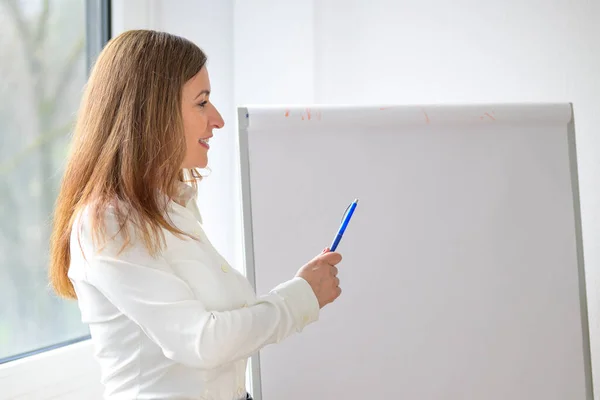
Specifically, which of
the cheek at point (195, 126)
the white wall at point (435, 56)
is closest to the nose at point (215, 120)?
the cheek at point (195, 126)

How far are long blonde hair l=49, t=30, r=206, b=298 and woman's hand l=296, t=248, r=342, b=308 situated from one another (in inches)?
9.6

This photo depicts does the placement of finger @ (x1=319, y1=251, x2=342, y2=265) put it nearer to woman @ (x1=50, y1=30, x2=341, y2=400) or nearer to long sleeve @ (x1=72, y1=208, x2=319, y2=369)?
woman @ (x1=50, y1=30, x2=341, y2=400)

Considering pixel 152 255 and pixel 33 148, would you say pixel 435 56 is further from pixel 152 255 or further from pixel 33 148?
pixel 152 255

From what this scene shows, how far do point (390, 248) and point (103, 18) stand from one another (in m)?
1.35

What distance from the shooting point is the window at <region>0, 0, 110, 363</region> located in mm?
1922

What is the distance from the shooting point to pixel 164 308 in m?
0.98

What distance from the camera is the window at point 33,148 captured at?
1922mm

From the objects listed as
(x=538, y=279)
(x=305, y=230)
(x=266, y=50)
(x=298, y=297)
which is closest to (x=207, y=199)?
(x=266, y=50)

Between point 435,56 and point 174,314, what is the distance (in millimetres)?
1410

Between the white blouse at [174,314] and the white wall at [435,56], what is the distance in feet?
3.67

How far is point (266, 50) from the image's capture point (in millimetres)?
2482

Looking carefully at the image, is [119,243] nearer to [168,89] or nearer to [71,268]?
[71,268]

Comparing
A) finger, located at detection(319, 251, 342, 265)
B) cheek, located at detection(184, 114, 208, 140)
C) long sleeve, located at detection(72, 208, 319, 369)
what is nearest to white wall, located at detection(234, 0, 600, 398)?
finger, located at detection(319, 251, 342, 265)

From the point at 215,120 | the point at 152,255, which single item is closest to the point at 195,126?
the point at 215,120
